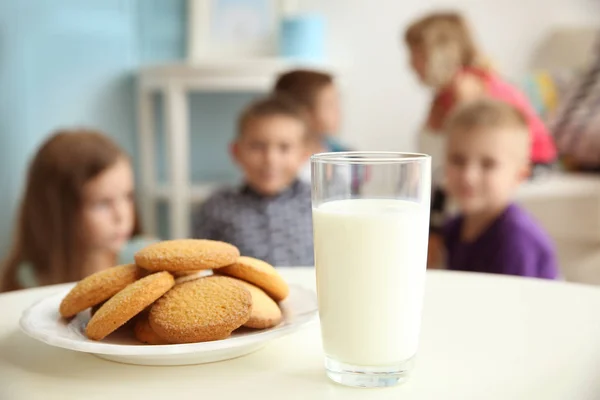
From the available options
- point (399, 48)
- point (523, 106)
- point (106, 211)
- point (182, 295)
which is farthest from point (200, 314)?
point (399, 48)

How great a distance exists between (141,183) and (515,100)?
139 centimetres

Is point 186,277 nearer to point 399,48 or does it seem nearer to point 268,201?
→ point 268,201

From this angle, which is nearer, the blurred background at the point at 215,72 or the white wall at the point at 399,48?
the blurred background at the point at 215,72

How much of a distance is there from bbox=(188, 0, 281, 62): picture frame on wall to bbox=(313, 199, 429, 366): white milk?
91.4 inches

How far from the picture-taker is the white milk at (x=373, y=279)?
0.52m

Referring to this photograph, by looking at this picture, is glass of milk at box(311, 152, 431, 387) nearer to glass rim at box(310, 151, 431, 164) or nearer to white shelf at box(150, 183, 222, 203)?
glass rim at box(310, 151, 431, 164)

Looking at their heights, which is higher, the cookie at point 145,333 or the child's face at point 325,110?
the child's face at point 325,110

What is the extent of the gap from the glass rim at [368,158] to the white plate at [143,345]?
0.13 meters

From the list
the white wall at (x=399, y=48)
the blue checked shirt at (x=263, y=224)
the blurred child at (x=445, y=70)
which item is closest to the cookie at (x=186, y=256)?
the blue checked shirt at (x=263, y=224)

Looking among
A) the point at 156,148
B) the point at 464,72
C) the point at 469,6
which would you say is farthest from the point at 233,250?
the point at 469,6

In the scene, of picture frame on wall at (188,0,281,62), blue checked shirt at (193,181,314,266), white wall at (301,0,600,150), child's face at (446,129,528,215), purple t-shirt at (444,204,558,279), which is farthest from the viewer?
white wall at (301,0,600,150)

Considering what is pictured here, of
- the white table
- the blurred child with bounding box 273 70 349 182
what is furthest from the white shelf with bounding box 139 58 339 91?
the white table

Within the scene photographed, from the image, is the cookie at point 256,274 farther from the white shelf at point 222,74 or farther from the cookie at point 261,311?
the white shelf at point 222,74

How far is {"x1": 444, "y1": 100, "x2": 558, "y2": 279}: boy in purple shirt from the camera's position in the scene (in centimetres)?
161
